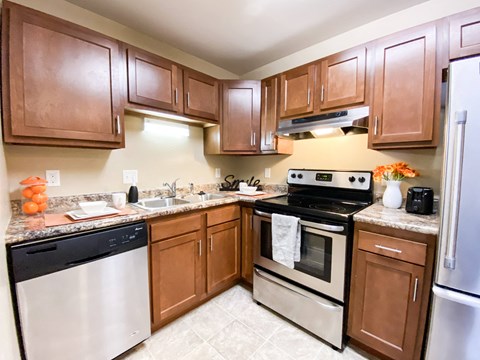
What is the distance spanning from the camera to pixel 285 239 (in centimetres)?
165

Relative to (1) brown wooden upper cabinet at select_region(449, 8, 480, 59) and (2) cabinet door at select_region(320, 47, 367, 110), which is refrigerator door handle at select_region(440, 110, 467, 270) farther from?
(2) cabinet door at select_region(320, 47, 367, 110)

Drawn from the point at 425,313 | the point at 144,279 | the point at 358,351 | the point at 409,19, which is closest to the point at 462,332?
the point at 425,313

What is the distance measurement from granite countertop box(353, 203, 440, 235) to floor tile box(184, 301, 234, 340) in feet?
4.37

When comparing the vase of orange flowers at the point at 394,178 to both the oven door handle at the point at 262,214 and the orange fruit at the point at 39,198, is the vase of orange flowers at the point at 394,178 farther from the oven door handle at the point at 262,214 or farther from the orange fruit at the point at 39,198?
the orange fruit at the point at 39,198

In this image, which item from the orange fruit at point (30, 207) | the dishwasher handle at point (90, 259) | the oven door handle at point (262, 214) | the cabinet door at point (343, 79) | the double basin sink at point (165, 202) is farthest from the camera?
the double basin sink at point (165, 202)

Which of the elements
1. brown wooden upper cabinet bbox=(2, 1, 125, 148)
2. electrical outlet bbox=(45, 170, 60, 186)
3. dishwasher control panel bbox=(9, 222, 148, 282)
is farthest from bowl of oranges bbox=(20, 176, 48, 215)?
dishwasher control panel bbox=(9, 222, 148, 282)

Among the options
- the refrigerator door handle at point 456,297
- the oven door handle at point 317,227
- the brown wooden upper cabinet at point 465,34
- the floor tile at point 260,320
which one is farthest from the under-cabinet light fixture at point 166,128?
the refrigerator door handle at point 456,297

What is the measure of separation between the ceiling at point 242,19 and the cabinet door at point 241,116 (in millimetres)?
395

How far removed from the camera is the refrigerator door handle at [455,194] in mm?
975

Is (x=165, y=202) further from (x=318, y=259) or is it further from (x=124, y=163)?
(x=318, y=259)

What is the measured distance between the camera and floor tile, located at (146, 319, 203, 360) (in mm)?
1435

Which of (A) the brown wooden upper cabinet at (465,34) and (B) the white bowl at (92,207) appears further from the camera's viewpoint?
(B) the white bowl at (92,207)

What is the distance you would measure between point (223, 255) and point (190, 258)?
1.20 ft

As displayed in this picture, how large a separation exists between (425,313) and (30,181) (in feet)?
8.10
